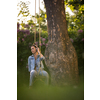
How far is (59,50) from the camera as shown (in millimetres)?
2801

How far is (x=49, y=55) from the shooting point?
285 cm

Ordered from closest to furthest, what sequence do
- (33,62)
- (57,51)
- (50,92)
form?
1. (50,92)
2. (57,51)
3. (33,62)

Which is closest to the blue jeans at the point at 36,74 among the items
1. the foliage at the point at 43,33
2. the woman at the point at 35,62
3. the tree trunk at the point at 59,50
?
A: the woman at the point at 35,62

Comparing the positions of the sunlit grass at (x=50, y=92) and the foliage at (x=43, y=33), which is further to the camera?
the foliage at (x=43, y=33)

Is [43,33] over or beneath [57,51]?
over

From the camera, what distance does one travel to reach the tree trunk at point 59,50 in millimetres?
2752

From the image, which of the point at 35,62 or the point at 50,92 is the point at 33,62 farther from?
the point at 50,92

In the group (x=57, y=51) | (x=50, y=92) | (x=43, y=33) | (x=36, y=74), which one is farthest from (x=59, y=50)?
(x=50, y=92)

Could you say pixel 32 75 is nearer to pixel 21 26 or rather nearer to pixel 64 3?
Result: pixel 21 26

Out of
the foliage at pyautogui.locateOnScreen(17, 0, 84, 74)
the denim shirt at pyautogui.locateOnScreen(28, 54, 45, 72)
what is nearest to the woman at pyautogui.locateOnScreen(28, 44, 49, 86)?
the denim shirt at pyautogui.locateOnScreen(28, 54, 45, 72)

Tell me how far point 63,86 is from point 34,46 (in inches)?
40.2

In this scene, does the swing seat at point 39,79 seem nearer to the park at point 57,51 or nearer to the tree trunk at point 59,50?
the park at point 57,51

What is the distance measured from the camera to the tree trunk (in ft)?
9.03
